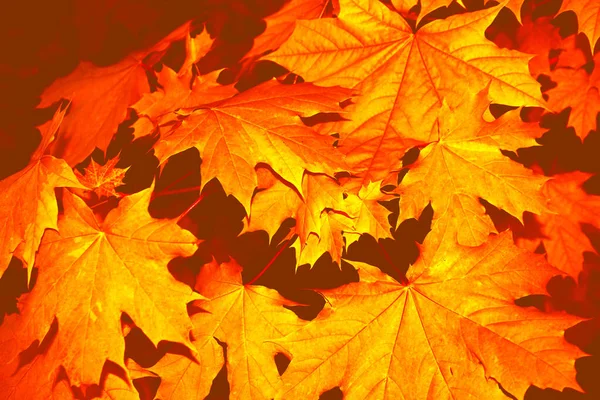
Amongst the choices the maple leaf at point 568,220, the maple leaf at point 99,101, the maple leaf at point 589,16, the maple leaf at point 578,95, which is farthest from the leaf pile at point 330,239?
the maple leaf at point 568,220

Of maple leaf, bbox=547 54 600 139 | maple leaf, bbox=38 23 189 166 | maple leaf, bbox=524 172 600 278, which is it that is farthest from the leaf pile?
maple leaf, bbox=524 172 600 278

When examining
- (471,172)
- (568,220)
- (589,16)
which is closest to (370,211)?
(471,172)

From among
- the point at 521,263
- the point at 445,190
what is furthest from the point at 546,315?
the point at 445,190

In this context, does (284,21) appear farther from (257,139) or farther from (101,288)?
(101,288)

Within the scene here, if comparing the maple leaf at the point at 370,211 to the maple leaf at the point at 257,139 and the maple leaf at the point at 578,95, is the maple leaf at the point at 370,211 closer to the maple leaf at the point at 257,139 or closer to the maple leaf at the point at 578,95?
the maple leaf at the point at 257,139

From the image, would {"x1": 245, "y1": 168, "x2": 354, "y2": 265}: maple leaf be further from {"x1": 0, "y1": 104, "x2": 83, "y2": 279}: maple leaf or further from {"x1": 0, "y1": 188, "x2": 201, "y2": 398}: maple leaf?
{"x1": 0, "y1": 104, "x2": 83, "y2": 279}: maple leaf

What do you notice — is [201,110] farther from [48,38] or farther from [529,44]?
[48,38]
